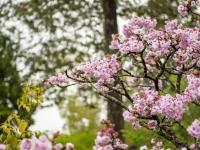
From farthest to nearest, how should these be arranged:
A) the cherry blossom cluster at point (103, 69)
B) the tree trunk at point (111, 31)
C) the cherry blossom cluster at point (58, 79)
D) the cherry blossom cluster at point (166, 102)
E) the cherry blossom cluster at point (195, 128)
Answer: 1. the tree trunk at point (111, 31)
2. the cherry blossom cluster at point (58, 79)
3. the cherry blossom cluster at point (103, 69)
4. the cherry blossom cluster at point (166, 102)
5. the cherry blossom cluster at point (195, 128)

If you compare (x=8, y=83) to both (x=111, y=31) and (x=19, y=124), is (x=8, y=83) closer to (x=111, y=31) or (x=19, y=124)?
(x=111, y=31)

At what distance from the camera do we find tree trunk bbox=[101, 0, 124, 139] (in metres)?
15.8

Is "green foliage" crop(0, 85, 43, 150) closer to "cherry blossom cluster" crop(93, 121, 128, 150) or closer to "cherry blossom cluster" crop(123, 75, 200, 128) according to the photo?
"cherry blossom cluster" crop(93, 121, 128, 150)

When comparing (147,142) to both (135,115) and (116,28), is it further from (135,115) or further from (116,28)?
(135,115)

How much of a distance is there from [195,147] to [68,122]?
145 ft

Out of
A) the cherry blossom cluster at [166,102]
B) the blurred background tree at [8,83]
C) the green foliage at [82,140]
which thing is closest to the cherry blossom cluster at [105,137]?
the cherry blossom cluster at [166,102]

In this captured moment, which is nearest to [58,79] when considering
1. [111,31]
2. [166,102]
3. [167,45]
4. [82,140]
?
[167,45]

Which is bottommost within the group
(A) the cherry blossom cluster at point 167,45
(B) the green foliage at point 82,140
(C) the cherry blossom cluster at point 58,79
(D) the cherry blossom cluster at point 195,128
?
(B) the green foliage at point 82,140

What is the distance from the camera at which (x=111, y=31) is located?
1591 cm

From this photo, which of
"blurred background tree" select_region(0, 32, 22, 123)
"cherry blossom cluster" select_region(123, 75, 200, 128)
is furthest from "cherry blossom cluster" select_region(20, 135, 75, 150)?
"blurred background tree" select_region(0, 32, 22, 123)

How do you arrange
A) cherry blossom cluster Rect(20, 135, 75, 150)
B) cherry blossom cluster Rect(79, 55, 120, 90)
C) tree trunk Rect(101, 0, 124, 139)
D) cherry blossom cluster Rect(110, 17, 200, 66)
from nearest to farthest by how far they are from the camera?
cherry blossom cluster Rect(20, 135, 75, 150) → cherry blossom cluster Rect(110, 17, 200, 66) → cherry blossom cluster Rect(79, 55, 120, 90) → tree trunk Rect(101, 0, 124, 139)

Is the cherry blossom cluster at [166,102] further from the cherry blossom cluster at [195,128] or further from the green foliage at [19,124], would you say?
the green foliage at [19,124]

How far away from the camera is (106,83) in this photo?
6660 mm

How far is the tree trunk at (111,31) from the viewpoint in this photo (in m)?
15.8
